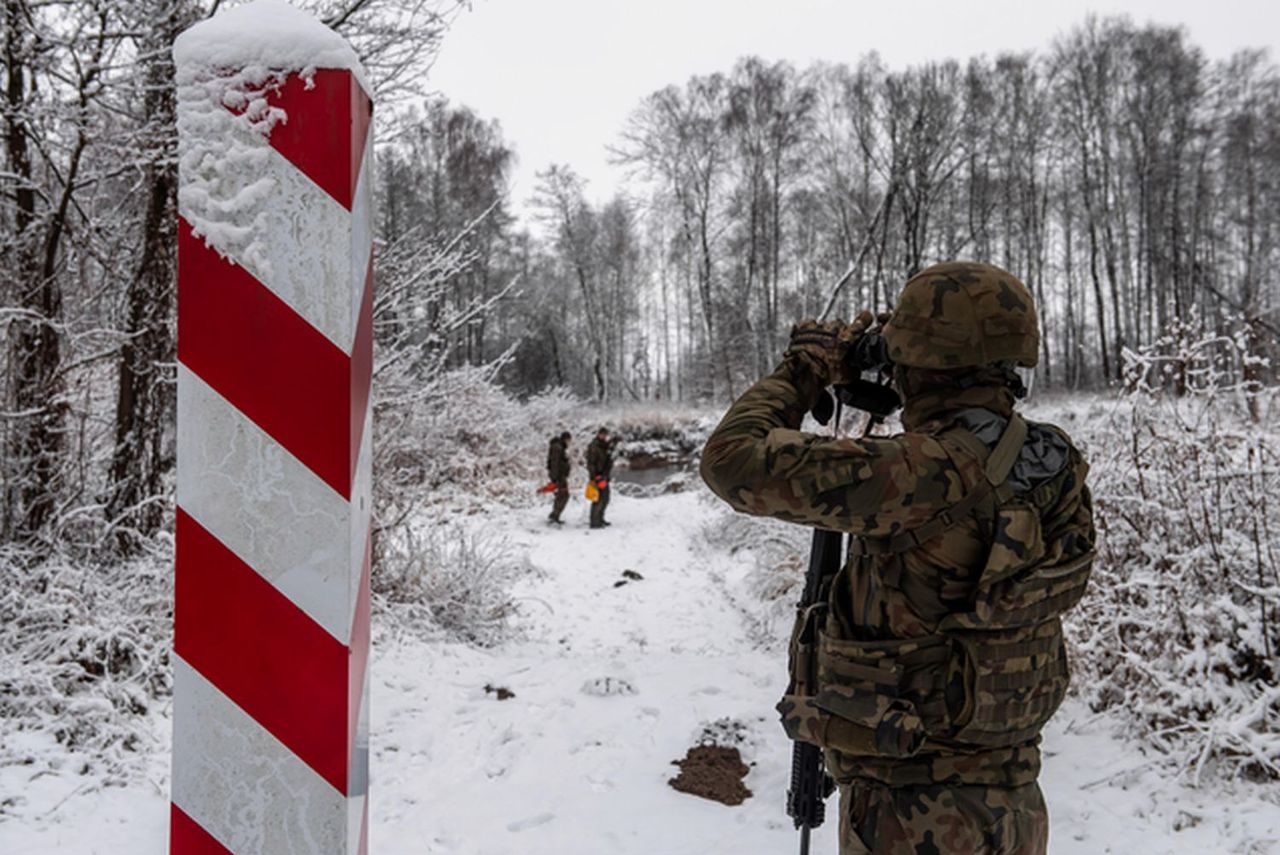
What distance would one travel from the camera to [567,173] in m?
31.1

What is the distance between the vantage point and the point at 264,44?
2.69ft

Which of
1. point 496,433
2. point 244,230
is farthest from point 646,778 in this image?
point 496,433

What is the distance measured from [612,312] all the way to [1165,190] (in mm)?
19802

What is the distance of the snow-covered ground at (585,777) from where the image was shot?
2979 millimetres

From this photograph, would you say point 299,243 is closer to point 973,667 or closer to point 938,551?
point 938,551

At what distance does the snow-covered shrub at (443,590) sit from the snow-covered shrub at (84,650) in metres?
1.72

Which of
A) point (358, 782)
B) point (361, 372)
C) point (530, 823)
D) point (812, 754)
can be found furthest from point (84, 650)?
point (361, 372)

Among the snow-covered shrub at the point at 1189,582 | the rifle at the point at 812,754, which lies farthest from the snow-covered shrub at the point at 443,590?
the rifle at the point at 812,754

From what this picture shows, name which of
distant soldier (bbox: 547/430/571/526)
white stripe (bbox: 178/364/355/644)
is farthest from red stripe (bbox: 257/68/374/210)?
distant soldier (bbox: 547/430/571/526)

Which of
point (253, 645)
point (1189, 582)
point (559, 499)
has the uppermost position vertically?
point (253, 645)

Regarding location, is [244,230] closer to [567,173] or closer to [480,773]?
[480,773]

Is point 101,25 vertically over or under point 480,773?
over

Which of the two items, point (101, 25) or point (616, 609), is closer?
point (101, 25)

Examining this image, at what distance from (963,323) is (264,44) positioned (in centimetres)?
127
